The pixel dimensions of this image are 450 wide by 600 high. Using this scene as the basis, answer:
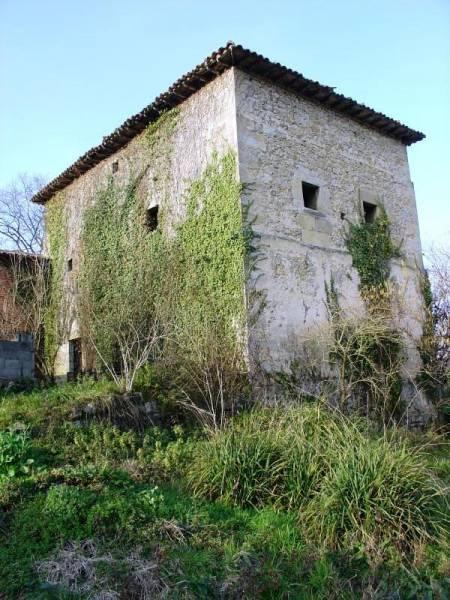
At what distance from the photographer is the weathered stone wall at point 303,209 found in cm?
1150

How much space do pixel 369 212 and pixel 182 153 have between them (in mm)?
4870

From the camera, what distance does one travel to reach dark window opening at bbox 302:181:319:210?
1295cm

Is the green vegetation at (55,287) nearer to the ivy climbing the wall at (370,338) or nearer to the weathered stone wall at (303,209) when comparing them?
the weathered stone wall at (303,209)

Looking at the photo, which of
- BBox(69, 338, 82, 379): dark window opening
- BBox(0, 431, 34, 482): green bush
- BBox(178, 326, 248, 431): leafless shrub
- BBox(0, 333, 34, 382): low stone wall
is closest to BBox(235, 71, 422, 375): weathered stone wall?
BBox(178, 326, 248, 431): leafless shrub

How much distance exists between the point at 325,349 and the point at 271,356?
4.27 ft

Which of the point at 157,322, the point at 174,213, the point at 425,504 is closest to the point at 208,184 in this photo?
the point at 174,213

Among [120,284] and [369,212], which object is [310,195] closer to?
[369,212]

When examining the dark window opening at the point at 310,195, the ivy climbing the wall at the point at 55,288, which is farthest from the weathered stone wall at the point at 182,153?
the dark window opening at the point at 310,195

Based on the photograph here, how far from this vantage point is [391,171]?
15.1 meters

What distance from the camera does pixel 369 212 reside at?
47.2 feet

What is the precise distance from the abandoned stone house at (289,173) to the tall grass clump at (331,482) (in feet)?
12.4


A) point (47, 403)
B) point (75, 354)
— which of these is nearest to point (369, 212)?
point (75, 354)

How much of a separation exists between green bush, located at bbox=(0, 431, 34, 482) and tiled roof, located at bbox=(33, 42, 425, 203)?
829 cm

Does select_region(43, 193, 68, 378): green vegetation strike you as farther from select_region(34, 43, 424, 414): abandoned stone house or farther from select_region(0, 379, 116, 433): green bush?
select_region(0, 379, 116, 433): green bush
